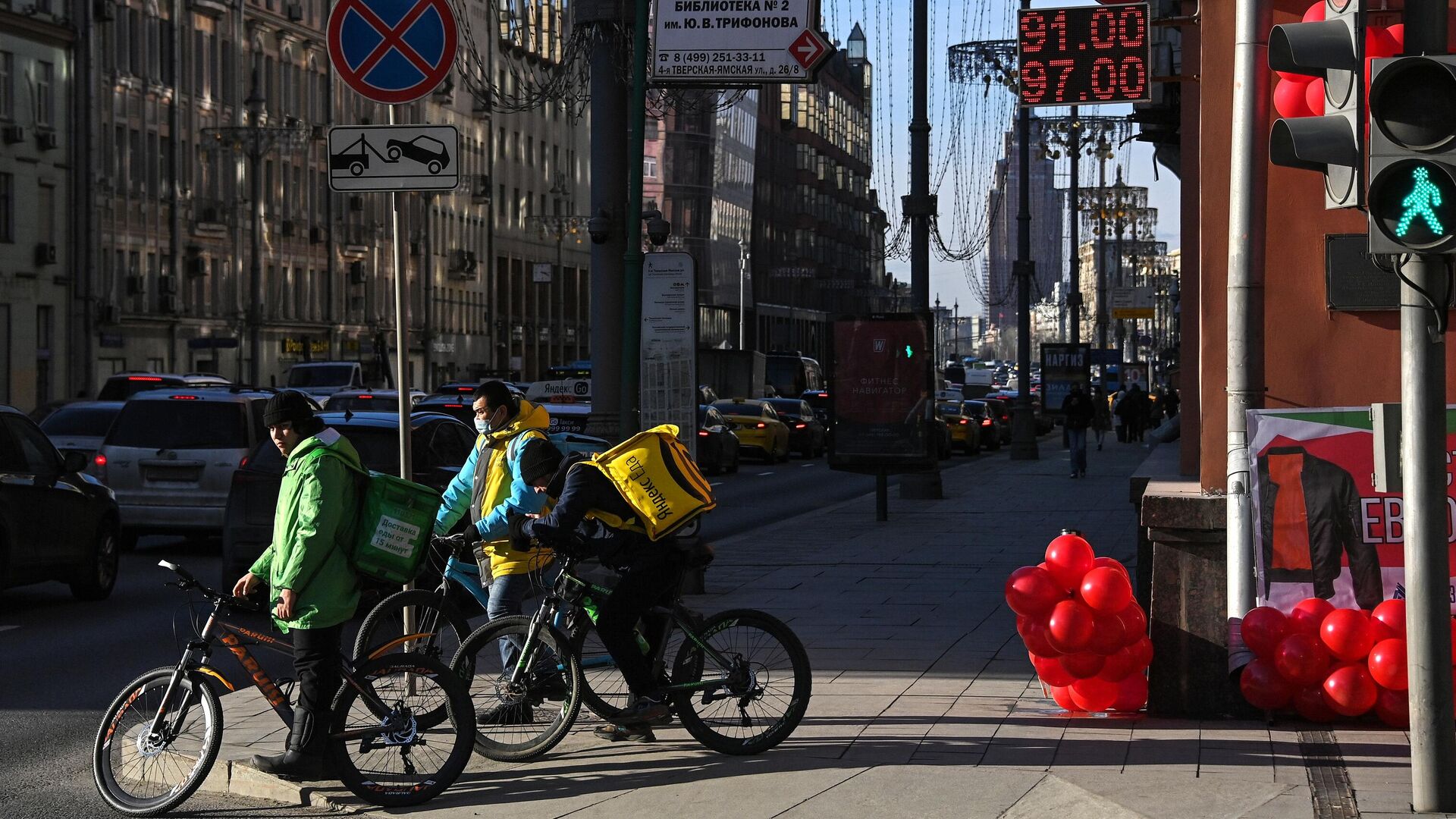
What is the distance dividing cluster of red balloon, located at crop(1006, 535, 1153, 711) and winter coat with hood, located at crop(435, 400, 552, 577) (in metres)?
2.31

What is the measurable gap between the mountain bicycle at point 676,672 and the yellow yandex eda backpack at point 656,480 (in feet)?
1.06

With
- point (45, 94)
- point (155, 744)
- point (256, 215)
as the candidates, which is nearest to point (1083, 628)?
point (155, 744)

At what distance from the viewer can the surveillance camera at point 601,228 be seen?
52.2 feet

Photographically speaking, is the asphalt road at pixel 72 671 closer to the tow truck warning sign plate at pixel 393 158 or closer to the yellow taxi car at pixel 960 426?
the tow truck warning sign plate at pixel 393 158

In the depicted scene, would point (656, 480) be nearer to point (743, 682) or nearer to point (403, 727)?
point (743, 682)

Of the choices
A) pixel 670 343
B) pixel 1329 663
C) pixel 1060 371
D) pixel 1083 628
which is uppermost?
pixel 670 343

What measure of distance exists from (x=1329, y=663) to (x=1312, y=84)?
269 centimetres

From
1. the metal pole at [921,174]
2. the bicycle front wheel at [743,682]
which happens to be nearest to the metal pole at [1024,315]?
the metal pole at [921,174]

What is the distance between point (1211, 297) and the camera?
32.2 ft

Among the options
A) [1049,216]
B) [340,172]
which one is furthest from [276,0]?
[1049,216]

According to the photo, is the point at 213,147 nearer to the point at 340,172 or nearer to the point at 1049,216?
the point at 340,172

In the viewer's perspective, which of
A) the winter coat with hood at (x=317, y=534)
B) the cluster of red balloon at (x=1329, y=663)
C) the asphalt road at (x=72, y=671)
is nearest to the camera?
the winter coat with hood at (x=317, y=534)

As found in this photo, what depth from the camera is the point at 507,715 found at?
8852 mm

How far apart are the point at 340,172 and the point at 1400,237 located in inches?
205
